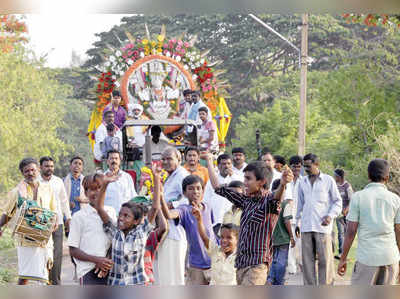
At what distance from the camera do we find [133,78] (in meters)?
12.0

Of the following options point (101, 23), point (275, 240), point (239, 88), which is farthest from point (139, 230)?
point (101, 23)

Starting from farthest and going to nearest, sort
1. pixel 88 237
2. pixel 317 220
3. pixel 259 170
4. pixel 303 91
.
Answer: pixel 303 91, pixel 317 220, pixel 88 237, pixel 259 170

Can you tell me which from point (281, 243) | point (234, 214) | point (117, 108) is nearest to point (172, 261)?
point (234, 214)

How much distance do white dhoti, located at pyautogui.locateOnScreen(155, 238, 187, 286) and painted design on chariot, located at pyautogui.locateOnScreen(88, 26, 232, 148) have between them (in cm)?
550

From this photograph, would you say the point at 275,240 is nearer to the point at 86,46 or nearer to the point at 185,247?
the point at 185,247

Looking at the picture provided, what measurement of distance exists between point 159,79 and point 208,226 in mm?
5678

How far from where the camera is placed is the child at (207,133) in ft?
37.0

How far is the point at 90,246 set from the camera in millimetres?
5574

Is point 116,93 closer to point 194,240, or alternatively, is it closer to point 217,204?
point 217,204

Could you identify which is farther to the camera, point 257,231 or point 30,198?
point 30,198

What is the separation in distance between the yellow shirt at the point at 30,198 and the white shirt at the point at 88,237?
1239mm

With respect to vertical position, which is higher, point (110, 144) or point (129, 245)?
point (110, 144)

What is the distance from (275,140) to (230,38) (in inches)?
450

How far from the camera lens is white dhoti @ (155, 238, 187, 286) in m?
6.46
